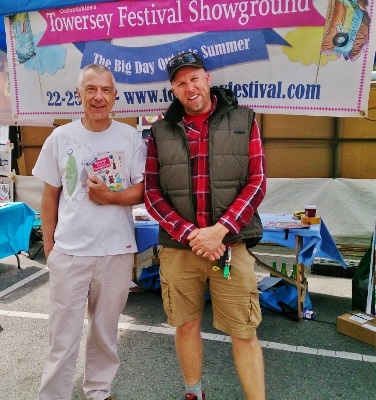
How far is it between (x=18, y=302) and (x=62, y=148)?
2.90 meters

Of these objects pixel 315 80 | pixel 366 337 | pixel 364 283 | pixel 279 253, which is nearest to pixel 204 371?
pixel 366 337

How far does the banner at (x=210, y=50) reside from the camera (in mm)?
2566

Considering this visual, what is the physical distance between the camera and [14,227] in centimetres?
564

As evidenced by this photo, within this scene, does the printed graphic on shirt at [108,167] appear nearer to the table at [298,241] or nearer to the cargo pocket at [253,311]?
the cargo pocket at [253,311]

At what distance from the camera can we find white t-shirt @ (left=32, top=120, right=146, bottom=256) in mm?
2307

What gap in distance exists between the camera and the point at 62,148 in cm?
232

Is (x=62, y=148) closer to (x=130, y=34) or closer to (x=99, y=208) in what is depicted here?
(x=99, y=208)

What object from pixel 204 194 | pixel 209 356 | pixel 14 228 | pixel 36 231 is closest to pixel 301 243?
pixel 209 356

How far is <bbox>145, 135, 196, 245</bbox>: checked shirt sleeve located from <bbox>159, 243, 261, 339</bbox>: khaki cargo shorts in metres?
0.16

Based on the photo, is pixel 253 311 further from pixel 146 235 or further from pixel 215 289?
pixel 146 235

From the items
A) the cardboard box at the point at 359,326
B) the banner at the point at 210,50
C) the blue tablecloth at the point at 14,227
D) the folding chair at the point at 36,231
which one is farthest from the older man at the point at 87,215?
the folding chair at the point at 36,231

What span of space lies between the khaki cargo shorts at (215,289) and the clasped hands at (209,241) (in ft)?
0.37

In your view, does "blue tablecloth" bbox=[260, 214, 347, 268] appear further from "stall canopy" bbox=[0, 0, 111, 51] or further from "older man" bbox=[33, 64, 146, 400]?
"stall canopy" bbox=[0, 0, 111, 51]

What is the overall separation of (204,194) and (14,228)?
422 centimetres
